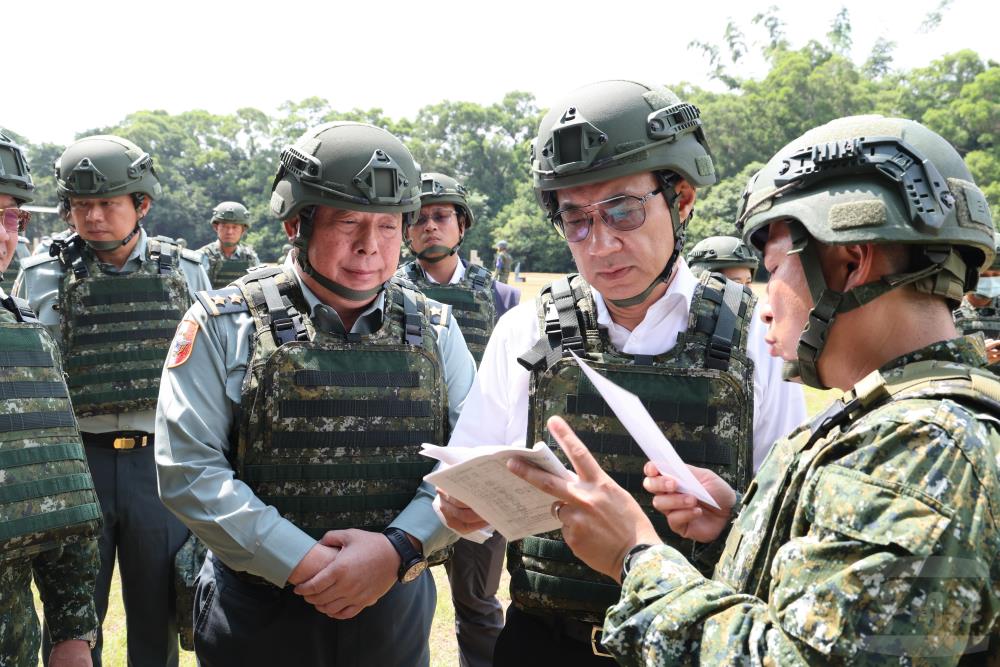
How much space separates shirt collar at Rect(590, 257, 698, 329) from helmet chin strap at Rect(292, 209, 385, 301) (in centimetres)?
85

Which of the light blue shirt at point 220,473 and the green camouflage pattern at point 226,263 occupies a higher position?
the green camouflage pattern at point 226,263

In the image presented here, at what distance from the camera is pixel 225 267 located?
12773mm

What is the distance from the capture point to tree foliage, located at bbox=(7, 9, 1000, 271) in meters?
38.2

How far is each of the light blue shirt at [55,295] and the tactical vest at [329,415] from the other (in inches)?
85.1

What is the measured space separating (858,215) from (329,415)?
1816 millimetres

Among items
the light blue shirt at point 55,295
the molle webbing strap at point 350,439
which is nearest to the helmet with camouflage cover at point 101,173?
the light blue shirt at point 55,295

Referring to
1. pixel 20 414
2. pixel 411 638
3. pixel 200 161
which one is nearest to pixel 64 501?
pixel 20 414

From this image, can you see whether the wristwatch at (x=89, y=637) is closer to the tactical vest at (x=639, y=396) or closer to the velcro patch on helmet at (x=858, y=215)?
the tactical vest at (x=639, y=396)

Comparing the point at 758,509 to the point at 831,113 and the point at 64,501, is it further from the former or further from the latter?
the point at 831,113

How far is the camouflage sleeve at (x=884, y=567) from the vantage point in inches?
46.4

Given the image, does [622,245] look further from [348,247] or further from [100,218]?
[100,218]

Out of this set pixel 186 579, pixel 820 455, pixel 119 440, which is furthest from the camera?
pixel 119 440

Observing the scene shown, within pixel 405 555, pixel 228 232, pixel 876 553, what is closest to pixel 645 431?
pixel 876 553

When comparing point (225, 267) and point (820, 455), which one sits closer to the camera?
point (820, 455)
